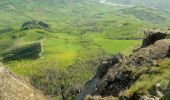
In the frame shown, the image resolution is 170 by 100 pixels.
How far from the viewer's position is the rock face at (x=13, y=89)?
145ft

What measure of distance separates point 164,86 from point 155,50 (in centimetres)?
1088

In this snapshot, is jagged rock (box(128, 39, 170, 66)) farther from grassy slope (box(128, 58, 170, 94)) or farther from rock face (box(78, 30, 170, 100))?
grassy slope (box(128, 58, 170, 94))

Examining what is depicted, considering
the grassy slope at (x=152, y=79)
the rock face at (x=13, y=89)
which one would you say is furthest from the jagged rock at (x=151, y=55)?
the rock face at (x=13, y=89)

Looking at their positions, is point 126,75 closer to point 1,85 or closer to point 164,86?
point 164,86

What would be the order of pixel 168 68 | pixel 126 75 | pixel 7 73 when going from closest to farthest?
pixel 168 68
pixel 126 75
pixel 7 73

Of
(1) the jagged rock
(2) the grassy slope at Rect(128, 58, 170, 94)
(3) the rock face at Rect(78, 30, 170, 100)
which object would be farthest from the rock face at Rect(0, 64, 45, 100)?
(2) the grassy slope at Rect(128, 58, 170, 94)

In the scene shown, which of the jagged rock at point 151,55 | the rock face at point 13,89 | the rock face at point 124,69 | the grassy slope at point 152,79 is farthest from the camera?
the rock face at point 13,89

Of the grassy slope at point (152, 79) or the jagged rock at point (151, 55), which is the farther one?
the jagged rock at point (151, 55)

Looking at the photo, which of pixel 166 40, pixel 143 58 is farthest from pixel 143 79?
pixel 166 40

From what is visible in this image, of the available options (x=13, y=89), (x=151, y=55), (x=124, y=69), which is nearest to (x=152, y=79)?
(x=124, y=69)

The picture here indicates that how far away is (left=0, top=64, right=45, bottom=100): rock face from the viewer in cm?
4406

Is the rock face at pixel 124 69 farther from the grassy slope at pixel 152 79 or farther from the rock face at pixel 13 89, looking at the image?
the rock face at pixel 13 89

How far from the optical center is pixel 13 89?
149 ft

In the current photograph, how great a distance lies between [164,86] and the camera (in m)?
25.3
